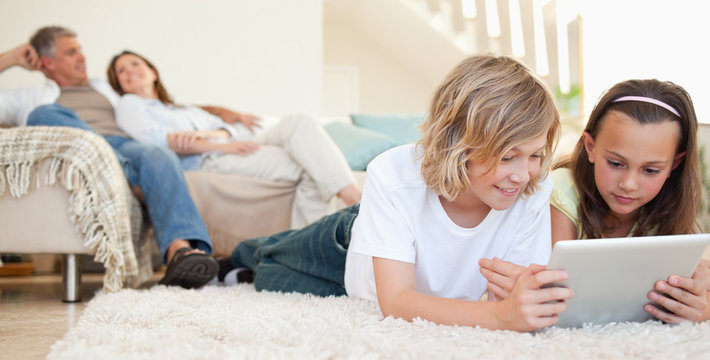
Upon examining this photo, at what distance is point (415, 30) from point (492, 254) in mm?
5175

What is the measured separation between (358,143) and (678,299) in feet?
6.09

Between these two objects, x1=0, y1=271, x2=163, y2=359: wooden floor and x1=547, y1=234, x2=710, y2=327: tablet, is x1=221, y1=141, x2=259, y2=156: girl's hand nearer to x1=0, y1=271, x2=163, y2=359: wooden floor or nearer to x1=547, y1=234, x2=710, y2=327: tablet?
x1=0, y1=271, x2=163, y2=359: wooden floor

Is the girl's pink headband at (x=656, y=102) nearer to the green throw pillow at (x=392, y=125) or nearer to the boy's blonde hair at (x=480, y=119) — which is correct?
the boy's blonde hair at (x=480, y=119)

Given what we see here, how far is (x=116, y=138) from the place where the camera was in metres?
2.41

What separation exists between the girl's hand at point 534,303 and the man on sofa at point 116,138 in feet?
3.29

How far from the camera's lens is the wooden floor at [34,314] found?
119cm

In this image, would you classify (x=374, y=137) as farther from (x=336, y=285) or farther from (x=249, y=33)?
(x=249, y=33)

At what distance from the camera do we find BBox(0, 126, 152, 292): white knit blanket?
1.80 metres

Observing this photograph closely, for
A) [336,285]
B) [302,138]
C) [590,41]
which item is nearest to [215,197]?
[302,138]

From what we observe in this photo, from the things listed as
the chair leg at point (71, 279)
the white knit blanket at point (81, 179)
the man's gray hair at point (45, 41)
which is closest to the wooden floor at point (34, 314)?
the chair leg at point (71, 279)

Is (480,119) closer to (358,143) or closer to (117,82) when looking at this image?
(358,143)

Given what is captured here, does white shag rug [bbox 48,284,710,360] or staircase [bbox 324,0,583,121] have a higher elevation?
staircase [bbox 324,0,583,121]

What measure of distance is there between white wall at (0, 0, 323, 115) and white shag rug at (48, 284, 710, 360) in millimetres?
3351

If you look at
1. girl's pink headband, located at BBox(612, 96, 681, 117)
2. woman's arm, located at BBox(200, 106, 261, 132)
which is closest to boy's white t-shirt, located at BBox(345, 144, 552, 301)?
girl's pink headband, located at BBox(612, 96, 681, 117)
